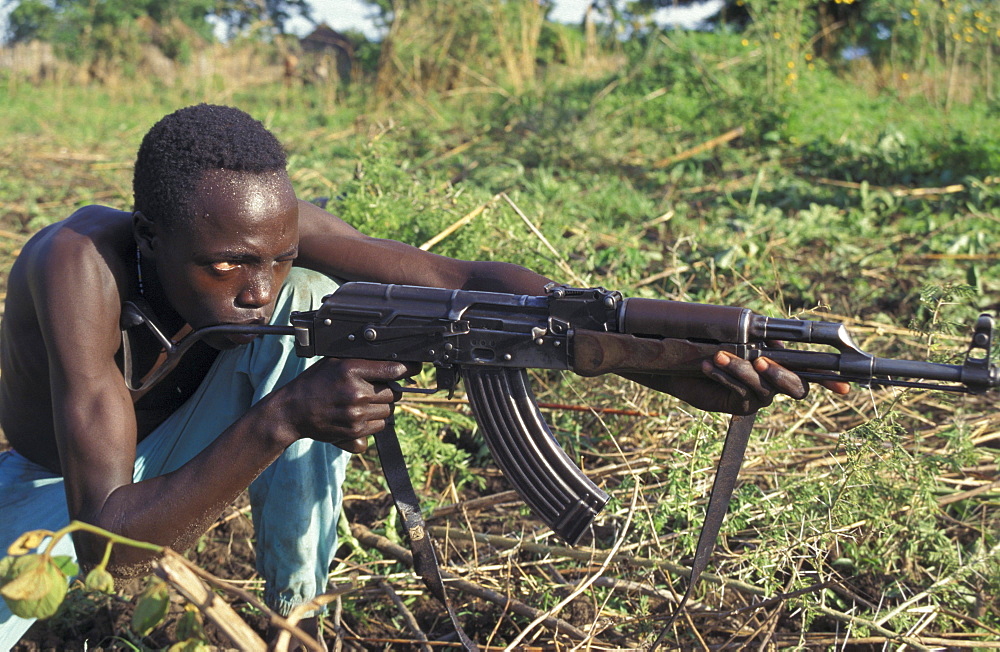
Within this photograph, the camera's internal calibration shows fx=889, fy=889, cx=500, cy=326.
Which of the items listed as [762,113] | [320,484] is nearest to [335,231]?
[320,484]

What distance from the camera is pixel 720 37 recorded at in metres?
8.62

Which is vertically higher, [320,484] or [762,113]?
[762,113]

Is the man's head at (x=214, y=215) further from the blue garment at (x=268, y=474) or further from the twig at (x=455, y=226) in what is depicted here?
the twig at (x=455, y=226)

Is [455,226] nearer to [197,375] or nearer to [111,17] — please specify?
[197,375]

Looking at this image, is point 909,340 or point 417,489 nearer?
point 417,489

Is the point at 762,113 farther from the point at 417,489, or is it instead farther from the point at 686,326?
the point at 686,326

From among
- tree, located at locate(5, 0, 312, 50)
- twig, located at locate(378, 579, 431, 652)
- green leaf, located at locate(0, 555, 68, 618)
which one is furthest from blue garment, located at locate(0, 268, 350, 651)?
tree, located at locate(5, 0, 312, 50)

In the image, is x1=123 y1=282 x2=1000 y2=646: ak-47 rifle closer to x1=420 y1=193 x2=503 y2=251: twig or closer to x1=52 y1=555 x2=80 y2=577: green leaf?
x1=52 y1=555 x2=80 y2=577: green leaf

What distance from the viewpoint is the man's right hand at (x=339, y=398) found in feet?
7.47

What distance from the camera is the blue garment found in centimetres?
267

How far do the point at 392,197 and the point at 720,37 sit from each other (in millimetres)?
5398

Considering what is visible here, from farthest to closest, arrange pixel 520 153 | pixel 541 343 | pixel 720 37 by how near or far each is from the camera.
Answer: pixel 720 37
pixel 520 153
pixel 541 343

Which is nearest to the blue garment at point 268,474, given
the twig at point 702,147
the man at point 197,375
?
the man at point 197,375

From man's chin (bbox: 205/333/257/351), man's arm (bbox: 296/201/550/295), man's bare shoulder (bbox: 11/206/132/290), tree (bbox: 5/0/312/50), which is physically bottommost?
man's chin (bbox: 205/333/257/351)
